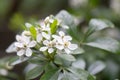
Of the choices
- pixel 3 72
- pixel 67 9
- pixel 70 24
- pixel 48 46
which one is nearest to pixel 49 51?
pixel 48 46

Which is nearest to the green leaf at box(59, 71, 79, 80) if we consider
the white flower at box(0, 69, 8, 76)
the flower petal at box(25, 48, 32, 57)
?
the flower petal at box(25, 48, 32, 57)

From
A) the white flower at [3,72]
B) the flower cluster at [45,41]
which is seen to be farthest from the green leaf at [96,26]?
the white flower at [3,72]

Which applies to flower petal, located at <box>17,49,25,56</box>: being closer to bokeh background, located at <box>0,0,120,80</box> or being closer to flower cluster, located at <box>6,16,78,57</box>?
flower cluster, located at <box>6,16,78,57</box>

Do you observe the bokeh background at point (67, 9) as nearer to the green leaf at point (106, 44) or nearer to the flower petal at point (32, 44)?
the flower petal at point (32, 44)

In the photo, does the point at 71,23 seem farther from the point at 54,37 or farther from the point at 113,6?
the point at 113,6

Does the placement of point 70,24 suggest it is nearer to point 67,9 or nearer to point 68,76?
point 68,76

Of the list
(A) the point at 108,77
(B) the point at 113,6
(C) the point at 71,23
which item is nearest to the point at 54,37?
(C) the point at 71,23
